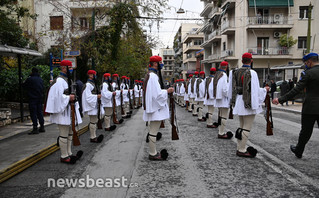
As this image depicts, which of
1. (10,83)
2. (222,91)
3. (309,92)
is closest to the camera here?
(309,92)

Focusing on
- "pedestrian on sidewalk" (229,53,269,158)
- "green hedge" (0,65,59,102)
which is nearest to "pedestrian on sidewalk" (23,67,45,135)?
"green hedge" (0,65,59,102)

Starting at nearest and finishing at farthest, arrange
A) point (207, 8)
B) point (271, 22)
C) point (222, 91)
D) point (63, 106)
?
point (63, 106)
point (222, 91)
point (271, 22)
point (207, 8)

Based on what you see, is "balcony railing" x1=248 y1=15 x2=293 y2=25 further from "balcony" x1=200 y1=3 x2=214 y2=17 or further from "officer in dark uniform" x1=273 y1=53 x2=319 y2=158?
"officer in dark uniform" x1=273 y1=53 x2=319 y2=158

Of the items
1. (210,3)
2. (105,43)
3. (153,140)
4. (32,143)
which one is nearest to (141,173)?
(153,140)

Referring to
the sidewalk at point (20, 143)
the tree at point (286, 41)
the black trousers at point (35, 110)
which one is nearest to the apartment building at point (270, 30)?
the tree at point (286, 41)

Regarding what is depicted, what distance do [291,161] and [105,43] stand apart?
1460 centimetres

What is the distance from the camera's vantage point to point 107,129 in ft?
32.1

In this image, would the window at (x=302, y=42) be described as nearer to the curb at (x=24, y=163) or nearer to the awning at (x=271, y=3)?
the awning at (x=271, y=3)

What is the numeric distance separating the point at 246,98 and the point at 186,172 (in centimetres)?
196

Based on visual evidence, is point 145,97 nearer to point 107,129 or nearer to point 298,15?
point 107,129

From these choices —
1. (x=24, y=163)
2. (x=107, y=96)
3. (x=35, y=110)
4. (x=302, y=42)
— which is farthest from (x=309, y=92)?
(x=302, y=42)

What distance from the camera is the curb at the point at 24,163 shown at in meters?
4.87

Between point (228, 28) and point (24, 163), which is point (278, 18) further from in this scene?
point (24, 163)

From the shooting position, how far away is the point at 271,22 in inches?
1243
